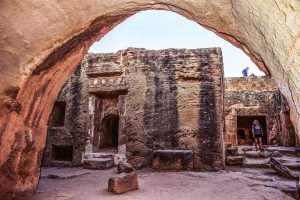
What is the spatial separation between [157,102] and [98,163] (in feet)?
8.67

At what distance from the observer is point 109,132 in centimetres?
938

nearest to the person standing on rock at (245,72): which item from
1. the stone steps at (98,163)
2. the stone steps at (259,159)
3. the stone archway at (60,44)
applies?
the stone steps at (259,159)

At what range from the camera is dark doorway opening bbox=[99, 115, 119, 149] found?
888 cm

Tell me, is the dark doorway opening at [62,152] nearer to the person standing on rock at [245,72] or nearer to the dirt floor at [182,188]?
the dirt floor at [182,188]

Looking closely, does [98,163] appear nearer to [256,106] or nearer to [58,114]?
[58,114]

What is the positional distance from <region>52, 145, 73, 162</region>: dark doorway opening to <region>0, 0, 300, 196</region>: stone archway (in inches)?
205

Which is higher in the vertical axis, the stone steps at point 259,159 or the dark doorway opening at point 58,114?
the dark doorway opening at point 58,114

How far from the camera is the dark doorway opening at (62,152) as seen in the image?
8836 mm

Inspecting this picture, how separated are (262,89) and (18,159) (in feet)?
49.5

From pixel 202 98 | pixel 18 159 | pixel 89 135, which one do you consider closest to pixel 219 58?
pixel 202 98

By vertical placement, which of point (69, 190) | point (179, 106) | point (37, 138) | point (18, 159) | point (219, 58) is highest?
point (219, 58)

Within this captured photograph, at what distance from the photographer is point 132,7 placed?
238cm

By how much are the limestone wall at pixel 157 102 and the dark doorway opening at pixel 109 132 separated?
238mm

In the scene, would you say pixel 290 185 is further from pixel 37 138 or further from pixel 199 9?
pixel 37 138
